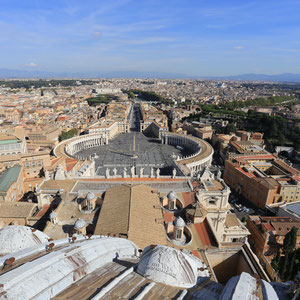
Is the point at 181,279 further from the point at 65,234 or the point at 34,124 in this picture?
the point at 34,124

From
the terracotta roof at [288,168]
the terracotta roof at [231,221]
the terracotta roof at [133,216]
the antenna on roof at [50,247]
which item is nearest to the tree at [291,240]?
the terracotta roof at [231,221]

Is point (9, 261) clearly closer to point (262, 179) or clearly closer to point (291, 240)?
point (291, 240)

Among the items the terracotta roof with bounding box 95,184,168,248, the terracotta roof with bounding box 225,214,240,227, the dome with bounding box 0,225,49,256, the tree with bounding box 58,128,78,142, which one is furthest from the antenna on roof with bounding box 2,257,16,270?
the tree with bounding box 58,128,78,142

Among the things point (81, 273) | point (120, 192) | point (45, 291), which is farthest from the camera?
point (120, 192)

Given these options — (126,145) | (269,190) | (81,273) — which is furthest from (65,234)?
(126,145)

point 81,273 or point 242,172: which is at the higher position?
point 81,273

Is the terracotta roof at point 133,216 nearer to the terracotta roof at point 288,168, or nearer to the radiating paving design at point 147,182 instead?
the radiating paving design at point 147,182

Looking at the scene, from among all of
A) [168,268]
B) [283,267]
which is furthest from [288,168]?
[168,268]

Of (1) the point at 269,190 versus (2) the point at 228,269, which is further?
(1) the point at 269,190

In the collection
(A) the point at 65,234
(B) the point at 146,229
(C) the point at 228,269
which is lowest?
(C) the point at 228,269
